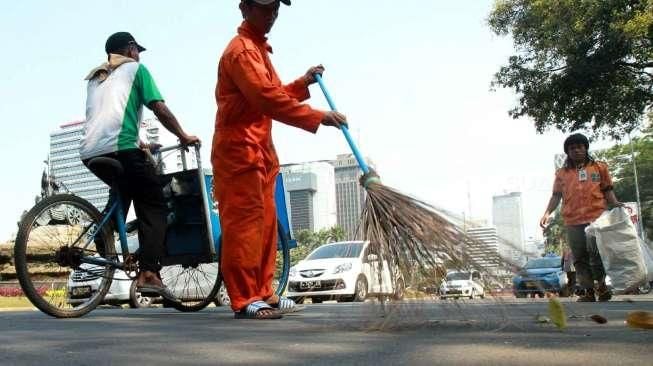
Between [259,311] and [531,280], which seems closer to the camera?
[531,280]

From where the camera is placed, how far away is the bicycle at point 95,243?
4.88m

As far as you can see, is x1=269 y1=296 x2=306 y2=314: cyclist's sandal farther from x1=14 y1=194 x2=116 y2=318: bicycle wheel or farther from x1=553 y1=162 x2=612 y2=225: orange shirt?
x1=553 y1=162 x2=612 y2=225: orange shirt

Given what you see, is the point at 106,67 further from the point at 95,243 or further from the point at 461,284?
the point at 461,284

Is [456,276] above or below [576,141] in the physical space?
below

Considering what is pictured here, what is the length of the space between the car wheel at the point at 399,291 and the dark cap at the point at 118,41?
2654 millimetres

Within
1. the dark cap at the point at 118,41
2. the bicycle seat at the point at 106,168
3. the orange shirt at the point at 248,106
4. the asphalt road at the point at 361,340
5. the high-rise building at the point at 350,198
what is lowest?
the asphalt road at the point at 361,340

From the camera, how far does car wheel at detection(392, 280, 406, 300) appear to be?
358 centimetres

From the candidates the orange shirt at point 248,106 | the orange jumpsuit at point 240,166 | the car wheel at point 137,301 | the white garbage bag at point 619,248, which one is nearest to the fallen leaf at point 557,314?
the orange shirt at point 248,106

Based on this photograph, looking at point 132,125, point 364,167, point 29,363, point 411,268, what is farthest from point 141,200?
point 29,363

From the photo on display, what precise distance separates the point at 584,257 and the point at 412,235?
4179mm

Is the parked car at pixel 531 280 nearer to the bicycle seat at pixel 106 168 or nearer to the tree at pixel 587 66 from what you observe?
the bicycle seat at pixel 106 168

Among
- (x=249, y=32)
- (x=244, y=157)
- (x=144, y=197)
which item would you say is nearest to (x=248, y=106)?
(x=244, y=157)

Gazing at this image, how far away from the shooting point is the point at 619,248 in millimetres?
7297

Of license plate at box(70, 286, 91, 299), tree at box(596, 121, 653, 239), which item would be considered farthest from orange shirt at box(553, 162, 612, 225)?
tree at box(596, 121, 653, 239)
